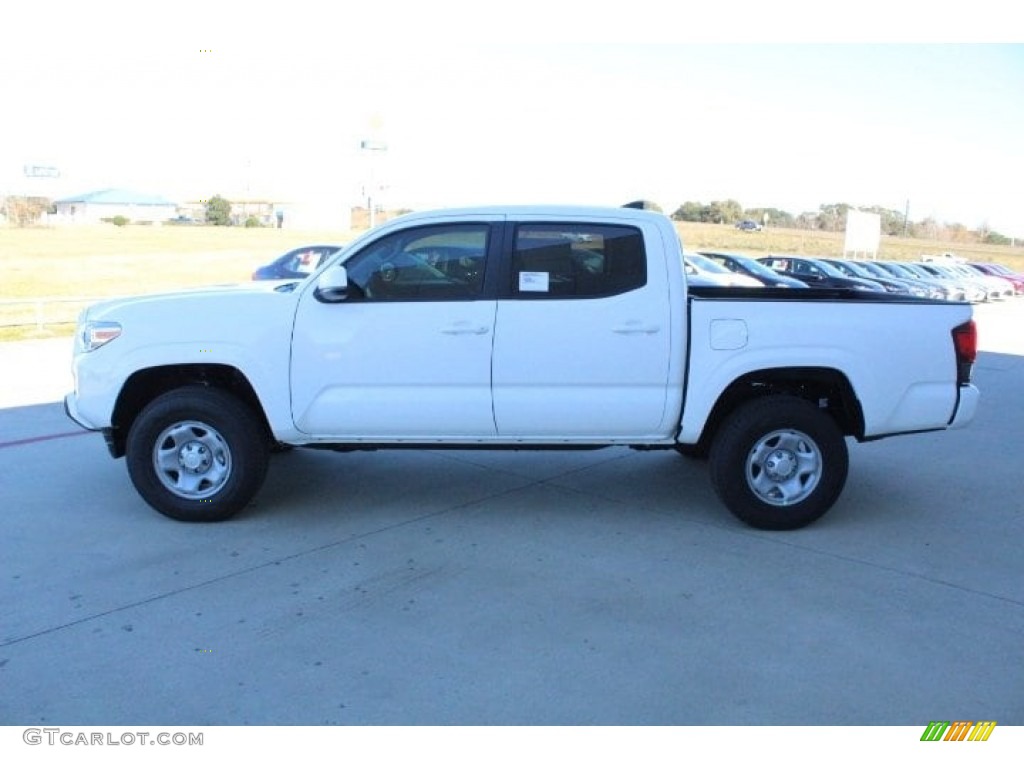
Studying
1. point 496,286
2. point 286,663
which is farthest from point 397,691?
point 496,286

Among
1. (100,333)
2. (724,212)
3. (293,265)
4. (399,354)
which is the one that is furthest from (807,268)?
(724,212)

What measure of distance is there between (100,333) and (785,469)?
14.1 ft

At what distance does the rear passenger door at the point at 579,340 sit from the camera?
5277mm

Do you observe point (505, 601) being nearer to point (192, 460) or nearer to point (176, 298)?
point (192, 460)

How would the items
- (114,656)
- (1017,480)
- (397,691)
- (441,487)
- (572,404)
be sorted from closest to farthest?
(397,691), (114,656), (572,404), (441,487), (1017,480)

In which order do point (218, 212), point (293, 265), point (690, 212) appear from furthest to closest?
point (690, 212) → point (218, 212) → point (293, 265)

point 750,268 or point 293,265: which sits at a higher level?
point 750,268

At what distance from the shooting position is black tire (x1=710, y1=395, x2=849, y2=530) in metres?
5.37

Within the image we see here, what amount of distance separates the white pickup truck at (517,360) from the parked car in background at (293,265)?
1210 cm

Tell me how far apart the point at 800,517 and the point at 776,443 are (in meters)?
0.48

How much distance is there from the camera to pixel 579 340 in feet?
17.3

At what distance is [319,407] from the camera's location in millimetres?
5363

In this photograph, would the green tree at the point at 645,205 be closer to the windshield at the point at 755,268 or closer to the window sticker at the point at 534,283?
the window sticker at the point at 534,283

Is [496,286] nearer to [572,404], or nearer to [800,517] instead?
[572,404]
